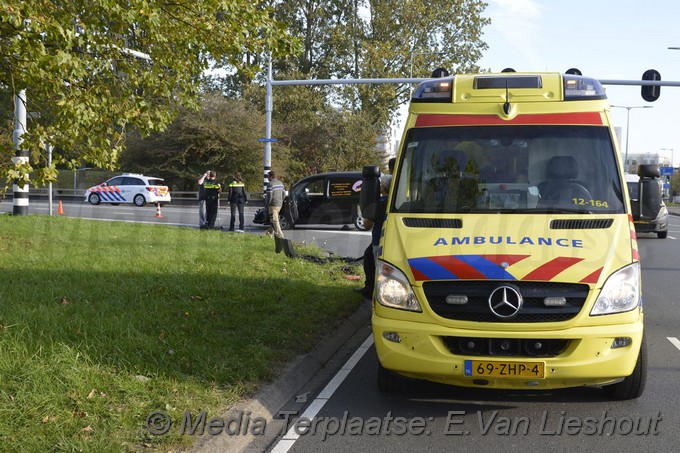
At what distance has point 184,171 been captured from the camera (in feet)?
152

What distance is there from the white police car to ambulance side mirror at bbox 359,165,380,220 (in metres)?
33.2

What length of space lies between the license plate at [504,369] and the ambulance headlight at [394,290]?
542 mm

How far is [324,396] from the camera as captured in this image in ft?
20.1

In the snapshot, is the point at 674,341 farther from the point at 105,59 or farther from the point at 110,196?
the point at 110,196

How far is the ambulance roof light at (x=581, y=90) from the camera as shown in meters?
6.57

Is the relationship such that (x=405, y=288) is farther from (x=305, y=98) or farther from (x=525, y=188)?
(x=305, y=98)

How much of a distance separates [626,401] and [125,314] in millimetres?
4694

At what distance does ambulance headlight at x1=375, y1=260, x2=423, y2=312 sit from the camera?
18.1ft

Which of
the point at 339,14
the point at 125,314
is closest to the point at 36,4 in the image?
the point at 125,314

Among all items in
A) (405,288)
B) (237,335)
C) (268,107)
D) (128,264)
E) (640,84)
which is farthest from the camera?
(268,107)

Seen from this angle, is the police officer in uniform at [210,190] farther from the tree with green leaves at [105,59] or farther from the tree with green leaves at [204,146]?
the tree with green leaves at [204,146]

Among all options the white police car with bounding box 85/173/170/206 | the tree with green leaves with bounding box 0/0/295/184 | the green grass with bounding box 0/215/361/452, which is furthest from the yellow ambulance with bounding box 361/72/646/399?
the white police car with bounding box 85/173/170/206

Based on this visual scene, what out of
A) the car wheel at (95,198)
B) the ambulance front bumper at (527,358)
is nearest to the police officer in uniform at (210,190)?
the ambulance front bumper at (527,358)

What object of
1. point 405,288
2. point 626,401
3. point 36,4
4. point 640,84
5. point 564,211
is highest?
point 640,84
